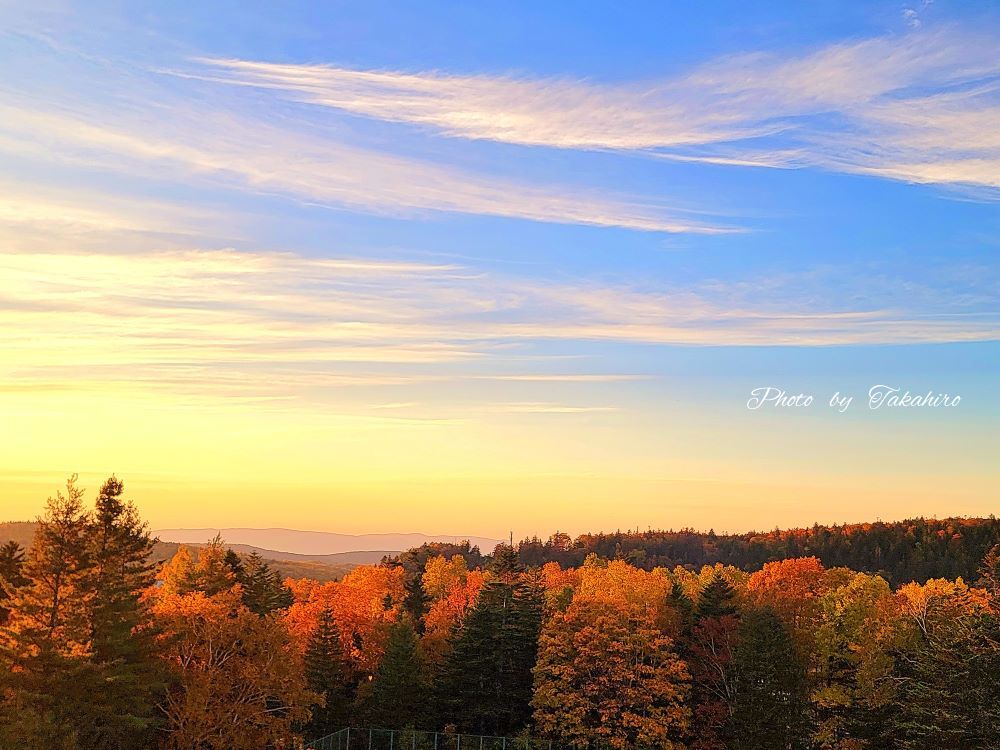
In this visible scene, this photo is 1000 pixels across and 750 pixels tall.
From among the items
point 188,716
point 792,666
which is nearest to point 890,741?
point 792,666

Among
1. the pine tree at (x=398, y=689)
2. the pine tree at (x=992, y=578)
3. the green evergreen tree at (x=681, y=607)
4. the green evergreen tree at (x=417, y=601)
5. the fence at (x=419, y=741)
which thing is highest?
the pine tree at (x=992, y=578)

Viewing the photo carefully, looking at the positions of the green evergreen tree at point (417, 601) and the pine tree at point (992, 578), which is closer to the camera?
the pine tree at point (992, 578)

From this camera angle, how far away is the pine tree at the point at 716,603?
74625 mm

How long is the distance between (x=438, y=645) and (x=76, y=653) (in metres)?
43.7

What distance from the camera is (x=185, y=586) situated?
6844cm

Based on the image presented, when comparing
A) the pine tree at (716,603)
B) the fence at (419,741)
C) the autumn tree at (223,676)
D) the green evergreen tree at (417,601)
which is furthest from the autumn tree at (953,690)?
the green evergreen tree at (417,601)

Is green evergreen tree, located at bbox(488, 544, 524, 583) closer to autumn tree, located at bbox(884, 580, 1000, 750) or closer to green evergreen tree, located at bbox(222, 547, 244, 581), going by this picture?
green evergreen tree, located at bbox(222, 547, 244, 581)

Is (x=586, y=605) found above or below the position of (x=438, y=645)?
above

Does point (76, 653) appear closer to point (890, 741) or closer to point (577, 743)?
point (577, 743)

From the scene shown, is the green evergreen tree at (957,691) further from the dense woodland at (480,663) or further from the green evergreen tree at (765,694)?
the green evergreen tree at (765,694)

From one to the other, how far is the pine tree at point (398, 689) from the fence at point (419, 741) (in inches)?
48.4

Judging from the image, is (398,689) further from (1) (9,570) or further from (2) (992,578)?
(2) (992,578)

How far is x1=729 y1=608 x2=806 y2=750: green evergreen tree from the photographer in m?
61.0

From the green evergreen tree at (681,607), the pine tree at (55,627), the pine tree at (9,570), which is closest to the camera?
the pine tree at (55,627)
